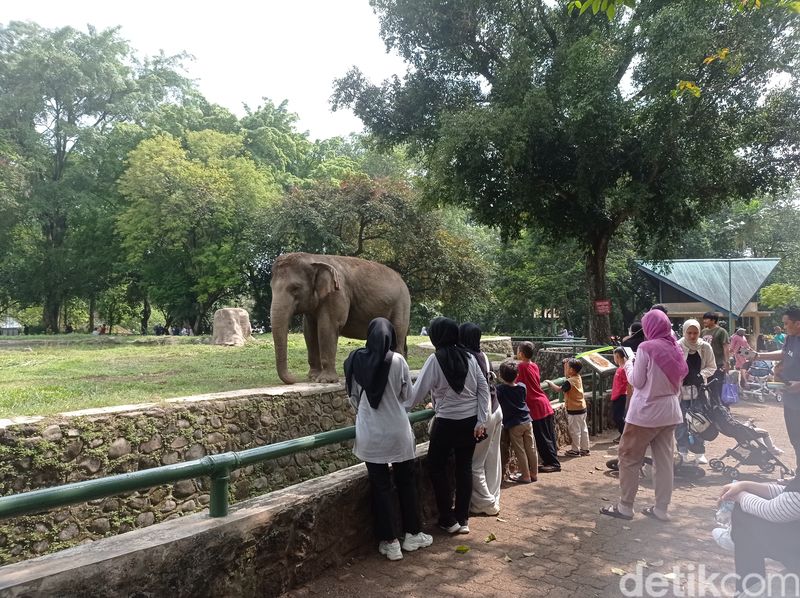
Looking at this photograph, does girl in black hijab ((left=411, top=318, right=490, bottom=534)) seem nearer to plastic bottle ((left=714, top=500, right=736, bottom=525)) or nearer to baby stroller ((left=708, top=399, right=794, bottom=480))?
plastic bottle ((left=714, top=500, right=736, bottom=525))

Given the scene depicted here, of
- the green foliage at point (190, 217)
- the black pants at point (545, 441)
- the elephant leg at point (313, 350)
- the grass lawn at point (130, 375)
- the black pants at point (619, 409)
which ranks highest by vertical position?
the green foliage at point (190, 217)

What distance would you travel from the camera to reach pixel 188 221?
21953mm

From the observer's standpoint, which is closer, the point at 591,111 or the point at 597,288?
the point at 591,111

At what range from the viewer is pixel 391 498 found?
4.01 m

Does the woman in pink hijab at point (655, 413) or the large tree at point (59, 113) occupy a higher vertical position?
the large tree at point (59, 113)

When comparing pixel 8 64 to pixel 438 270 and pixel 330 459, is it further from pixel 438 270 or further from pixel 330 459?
pixel 330 459

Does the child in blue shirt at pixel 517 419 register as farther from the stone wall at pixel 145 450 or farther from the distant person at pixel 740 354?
the distant person at pixel 740 354

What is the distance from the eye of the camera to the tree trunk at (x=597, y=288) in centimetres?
1448

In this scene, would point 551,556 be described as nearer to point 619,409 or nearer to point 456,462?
point 456,462

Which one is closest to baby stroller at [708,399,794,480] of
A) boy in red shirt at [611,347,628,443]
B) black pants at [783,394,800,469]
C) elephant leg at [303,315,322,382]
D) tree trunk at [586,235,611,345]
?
boy in red shirt at [611,347,628,443]

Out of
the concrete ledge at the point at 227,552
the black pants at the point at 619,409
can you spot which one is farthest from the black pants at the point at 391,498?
the black pants at the point at 619,409

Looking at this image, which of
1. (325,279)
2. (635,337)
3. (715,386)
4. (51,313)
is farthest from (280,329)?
(51,313)

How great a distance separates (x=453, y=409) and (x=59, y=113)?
102ft

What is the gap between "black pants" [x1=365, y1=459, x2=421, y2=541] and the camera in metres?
3.94
